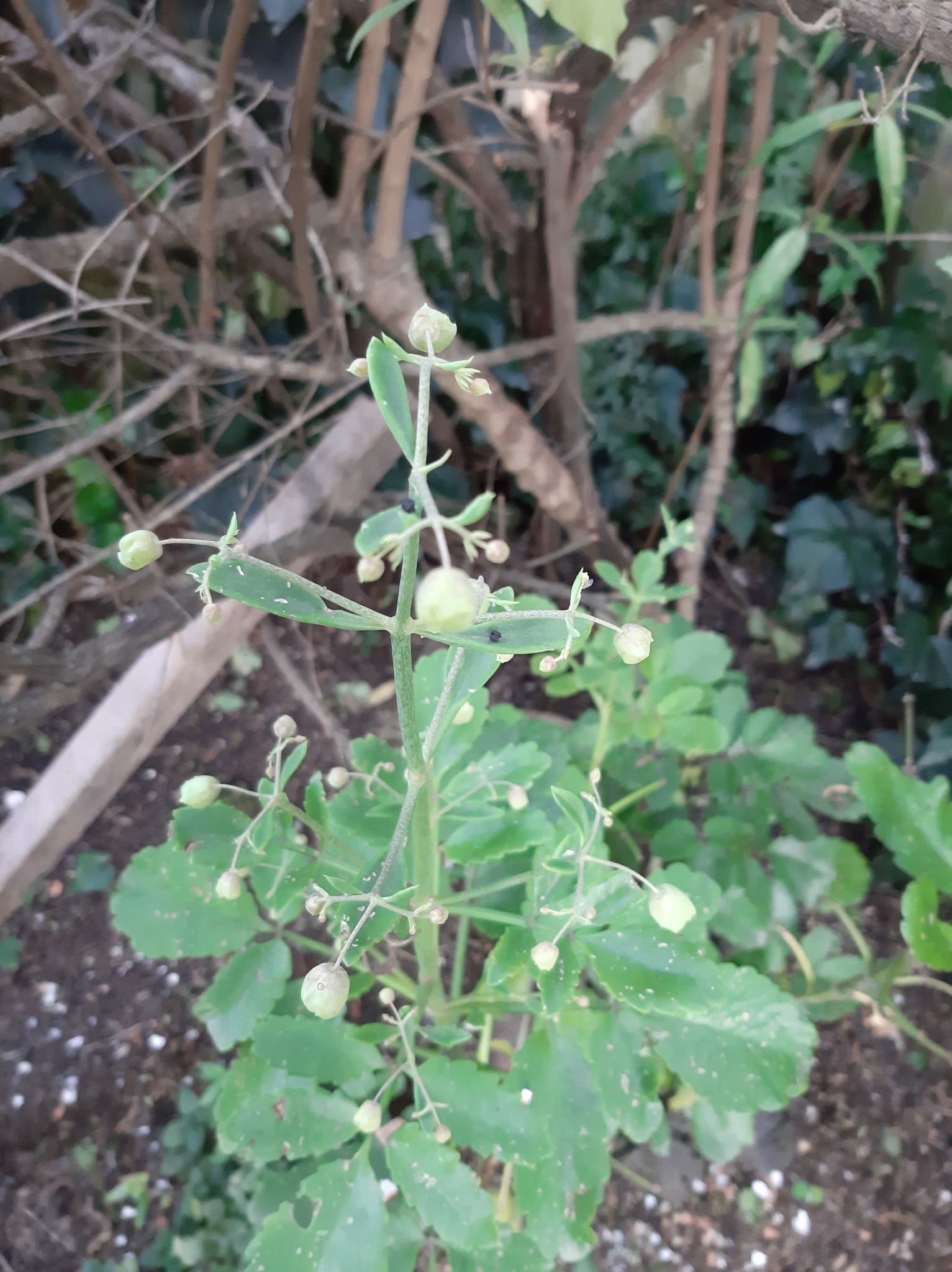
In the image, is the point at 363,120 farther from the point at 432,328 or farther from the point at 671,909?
the point at 671,909

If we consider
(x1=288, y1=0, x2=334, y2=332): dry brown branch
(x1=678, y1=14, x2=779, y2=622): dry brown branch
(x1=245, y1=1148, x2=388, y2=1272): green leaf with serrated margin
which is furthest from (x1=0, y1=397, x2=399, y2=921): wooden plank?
(x1=245, y1=1148, x2=388, y2=1272): green leaf with serrated margin

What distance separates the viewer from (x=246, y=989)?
626mm

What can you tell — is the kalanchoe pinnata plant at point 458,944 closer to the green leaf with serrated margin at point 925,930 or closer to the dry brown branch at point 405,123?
the green leaf with serrated margin at point 925,930

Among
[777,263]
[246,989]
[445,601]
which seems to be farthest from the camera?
[777,263]

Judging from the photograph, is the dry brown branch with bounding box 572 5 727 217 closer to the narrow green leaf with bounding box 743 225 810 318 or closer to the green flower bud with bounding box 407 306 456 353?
the narrow green leaf with bounding box 743 225 810 318

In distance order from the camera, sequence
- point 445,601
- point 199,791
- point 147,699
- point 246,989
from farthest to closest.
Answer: point 147,699
point 246,989
point 199,791
point 445,601

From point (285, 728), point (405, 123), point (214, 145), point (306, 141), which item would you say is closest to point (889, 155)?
point (405, 123)

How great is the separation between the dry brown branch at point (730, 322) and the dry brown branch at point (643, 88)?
0.36 ft

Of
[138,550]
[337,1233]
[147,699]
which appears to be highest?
[138,550]

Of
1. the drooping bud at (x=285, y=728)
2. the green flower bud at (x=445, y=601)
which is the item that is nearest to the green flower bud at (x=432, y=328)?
the green flower bud at (x=445, y=601)

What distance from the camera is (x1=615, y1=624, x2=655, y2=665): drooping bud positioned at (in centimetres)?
32

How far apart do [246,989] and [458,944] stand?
9.6 inches

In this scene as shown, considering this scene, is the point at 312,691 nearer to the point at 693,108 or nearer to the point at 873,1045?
the point at 873,1045

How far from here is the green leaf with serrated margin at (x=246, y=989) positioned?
2.01 ft
